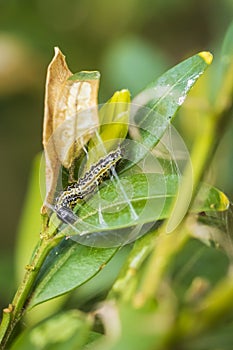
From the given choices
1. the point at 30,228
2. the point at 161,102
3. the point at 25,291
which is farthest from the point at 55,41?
the point at 25,291

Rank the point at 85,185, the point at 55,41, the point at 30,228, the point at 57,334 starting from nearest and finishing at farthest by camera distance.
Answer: the point at 57,334
the point at 85,185
the point at 30,228
the point at 55,41

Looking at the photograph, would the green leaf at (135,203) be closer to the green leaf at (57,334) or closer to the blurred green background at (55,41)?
the green leaf at (57,334)

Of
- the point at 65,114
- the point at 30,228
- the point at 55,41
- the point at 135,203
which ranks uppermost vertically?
the point at 65,114

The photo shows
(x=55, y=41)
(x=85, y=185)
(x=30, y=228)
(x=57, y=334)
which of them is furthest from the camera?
(x=55, y=41)

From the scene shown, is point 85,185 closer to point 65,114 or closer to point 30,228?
point 65,114

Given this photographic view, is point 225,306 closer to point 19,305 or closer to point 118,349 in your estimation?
point 118,349

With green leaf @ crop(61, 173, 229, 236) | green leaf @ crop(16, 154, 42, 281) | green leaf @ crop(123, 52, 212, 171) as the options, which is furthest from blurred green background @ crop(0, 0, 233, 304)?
green leaf @ crop(61, 173, 229, 236)

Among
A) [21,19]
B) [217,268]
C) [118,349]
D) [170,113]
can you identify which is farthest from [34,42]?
[118,349]
